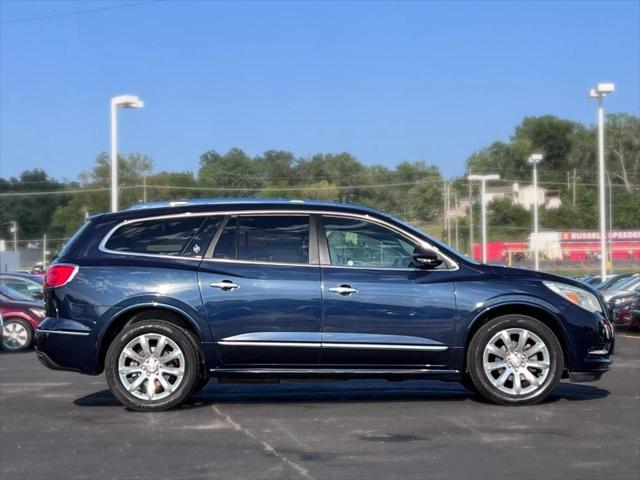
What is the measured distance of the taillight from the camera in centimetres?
776

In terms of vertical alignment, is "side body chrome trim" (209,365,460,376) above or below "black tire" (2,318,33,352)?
above

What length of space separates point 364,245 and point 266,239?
0.83 meters

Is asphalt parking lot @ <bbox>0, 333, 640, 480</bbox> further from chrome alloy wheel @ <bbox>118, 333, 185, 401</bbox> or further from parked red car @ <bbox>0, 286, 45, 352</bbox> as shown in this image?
parked red car @ <bbox>0, 286, 45, 352</bbox>

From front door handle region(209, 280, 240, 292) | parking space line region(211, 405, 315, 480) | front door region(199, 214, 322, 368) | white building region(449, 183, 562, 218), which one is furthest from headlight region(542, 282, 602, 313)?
white building region(449, 183, 562, 218)

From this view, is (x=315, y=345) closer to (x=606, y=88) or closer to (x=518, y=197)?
(x=606, y=88)

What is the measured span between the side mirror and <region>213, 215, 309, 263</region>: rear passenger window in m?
0.91

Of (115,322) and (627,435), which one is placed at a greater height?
(115,322)

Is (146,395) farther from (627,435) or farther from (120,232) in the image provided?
(627,435)

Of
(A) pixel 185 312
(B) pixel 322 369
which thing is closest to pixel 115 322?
(A) pixel 185 312

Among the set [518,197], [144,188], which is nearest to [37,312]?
[144,188]

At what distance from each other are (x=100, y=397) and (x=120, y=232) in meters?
1.69

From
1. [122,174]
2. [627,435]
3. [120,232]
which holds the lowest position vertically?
[627,435]

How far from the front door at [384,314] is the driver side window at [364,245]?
14mm

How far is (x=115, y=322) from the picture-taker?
772cm
